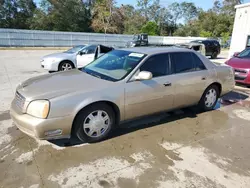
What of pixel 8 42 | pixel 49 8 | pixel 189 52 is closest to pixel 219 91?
pixel 189 52

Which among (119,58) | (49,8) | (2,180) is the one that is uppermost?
(49,8)

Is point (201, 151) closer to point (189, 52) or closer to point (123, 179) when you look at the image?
point (123, 179)

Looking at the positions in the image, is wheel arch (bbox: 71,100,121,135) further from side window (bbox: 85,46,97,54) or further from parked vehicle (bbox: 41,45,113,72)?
side window (bbox: 85,46,97,54)

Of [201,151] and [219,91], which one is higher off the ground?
[219,91]

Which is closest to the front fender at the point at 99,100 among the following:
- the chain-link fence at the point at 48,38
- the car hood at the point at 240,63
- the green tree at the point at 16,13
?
the car hood at the point at 240,63

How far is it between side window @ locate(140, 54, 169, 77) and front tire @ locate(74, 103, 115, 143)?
3.27 feet

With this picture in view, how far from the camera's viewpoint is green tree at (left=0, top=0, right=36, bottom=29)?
32466 millimetres

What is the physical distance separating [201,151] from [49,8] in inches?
1471

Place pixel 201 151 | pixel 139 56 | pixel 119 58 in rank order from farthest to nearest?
pixel 119 58 < pixel 139 56 < pixel 201 151

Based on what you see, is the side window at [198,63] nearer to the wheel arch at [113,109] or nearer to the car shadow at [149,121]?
the car shadow at [149,121]

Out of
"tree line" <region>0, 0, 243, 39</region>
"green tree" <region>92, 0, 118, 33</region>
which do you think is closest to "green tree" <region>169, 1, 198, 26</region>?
"tree line" <region>0, 0, 243, 39</region>

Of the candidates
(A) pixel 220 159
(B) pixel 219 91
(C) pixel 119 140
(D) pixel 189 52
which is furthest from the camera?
(B) pixel 219 91

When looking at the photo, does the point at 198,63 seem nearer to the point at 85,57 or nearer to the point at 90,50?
the point at 85,57

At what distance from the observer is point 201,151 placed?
3197 millimetres
